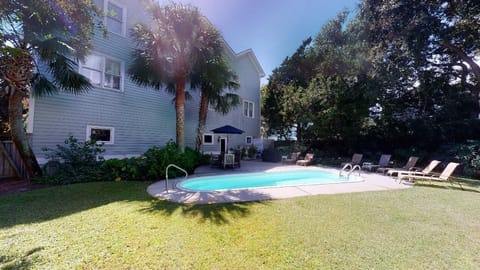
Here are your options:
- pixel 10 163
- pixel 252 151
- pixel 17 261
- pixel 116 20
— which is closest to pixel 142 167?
pixel 10 163

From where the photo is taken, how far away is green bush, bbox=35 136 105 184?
8.38 meters

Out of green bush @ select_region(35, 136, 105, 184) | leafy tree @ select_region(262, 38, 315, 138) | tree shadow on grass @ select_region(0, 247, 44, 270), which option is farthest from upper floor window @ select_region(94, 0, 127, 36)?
leafy tree @ select_region(262, 38, 315, 138)

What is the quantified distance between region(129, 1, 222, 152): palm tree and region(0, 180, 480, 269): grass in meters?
6.08

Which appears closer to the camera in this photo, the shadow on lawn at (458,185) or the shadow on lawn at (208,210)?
the shadow on lawn at (208,210)

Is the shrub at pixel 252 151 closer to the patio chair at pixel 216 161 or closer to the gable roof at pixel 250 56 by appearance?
the patio chair at pixel 216 161

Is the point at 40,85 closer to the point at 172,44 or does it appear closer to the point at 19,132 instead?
the point at 19,132

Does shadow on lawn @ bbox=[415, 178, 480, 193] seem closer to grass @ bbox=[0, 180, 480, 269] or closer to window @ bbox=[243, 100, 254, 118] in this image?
grass @ bbox=[0, 180, 480, 269]

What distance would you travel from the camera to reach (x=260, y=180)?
34.8 feet

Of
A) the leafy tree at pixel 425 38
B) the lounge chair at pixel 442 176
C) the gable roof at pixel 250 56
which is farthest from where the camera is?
the gable roof at pixel 250 56

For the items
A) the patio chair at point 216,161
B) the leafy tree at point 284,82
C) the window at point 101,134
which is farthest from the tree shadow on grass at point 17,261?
the leafy tree at point 284,82

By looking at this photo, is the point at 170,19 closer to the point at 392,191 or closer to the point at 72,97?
the point at 72,97

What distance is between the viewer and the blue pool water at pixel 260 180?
881cm

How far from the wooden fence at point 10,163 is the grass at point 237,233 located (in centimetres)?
327

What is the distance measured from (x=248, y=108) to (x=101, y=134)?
12664 mm
